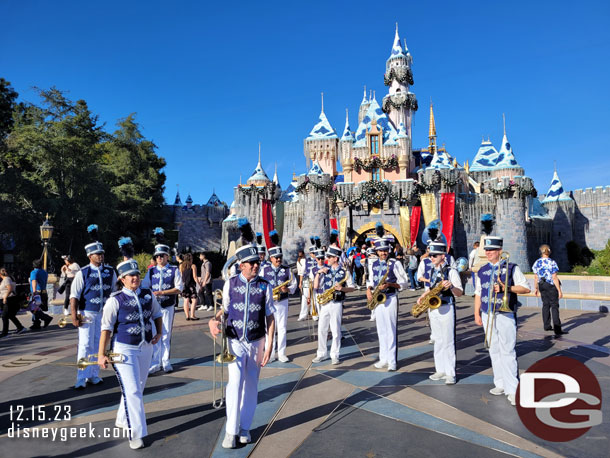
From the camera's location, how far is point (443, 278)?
6000mm

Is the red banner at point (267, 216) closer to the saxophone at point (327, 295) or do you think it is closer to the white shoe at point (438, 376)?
the saxophone at point (327, 295)

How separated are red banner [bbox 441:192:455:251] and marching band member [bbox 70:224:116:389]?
2894cm

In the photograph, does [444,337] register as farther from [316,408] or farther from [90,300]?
[90,300]

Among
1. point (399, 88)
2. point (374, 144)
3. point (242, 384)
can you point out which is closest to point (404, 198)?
point (374, 144)

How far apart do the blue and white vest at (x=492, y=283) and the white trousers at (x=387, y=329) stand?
60.4 inches

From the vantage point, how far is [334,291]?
6965 mm

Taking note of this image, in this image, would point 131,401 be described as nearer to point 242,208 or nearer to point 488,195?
point 242,208

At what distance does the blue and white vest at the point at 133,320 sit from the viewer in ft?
13.2

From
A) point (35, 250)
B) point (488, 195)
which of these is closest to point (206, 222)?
point (35, 250)

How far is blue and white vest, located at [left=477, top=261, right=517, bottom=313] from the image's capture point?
5125mm

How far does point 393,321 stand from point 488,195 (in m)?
31.5

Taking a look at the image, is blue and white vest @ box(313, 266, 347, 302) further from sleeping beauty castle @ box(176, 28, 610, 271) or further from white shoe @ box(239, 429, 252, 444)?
sleeping beauty castle @ box(176, 28, 610, 271)

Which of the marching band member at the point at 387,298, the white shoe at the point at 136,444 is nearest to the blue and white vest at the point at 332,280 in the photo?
the marching band member at the point at 387,298

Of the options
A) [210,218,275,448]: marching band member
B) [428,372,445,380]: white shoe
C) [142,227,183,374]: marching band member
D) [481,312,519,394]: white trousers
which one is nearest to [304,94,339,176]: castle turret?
[142,227,183,374]: marching band member
